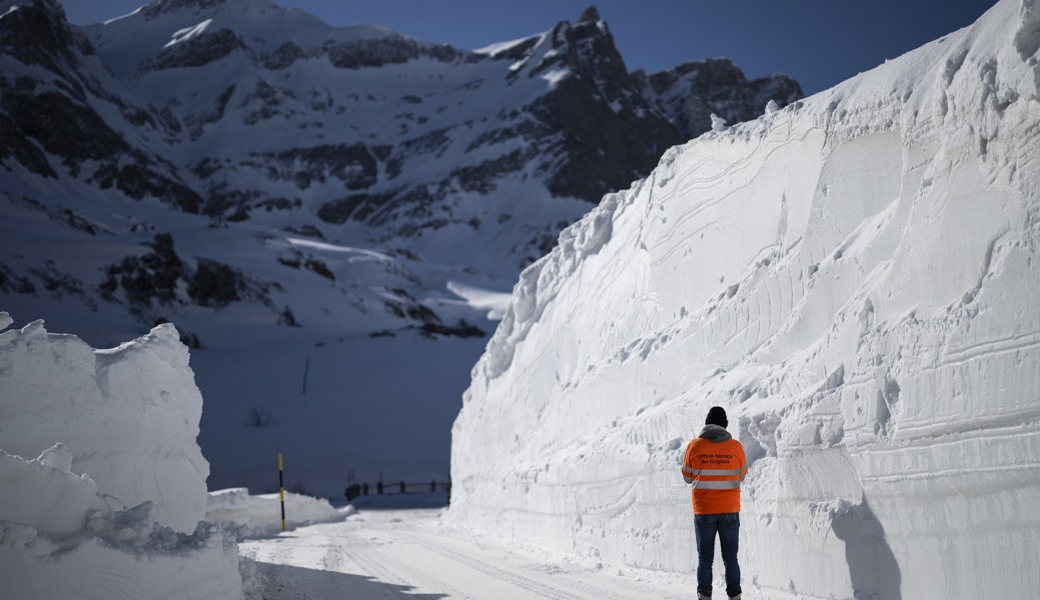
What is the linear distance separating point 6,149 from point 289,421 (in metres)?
94.9

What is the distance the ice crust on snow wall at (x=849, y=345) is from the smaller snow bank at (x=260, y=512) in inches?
A: 280

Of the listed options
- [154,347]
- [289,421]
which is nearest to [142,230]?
[289,421]

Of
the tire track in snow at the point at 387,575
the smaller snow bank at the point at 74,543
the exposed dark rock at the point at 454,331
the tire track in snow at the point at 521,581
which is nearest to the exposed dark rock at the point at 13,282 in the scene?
the exposed dark rock at the point at 454,331

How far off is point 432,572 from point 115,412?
378 cm

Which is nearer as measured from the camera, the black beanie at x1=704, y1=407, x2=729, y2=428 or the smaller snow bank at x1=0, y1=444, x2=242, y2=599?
the smaller snow bank at x1=0, y1=444, x2=242, y2=599

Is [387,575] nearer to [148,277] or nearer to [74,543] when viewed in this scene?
[74,543]

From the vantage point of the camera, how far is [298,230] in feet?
424

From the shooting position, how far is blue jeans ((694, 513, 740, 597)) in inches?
235

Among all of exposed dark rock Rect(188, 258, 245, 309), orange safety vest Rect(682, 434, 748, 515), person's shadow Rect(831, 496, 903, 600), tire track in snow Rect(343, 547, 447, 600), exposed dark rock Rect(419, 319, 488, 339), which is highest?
exposed dark rock Rect(188, 258, 245, 309)

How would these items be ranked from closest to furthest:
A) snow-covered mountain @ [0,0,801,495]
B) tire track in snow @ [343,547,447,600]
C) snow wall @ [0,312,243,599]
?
snow wall @ [0,312,243,599], tire track in snow @ [343,547,447,600], snow-covered mountain @ [0,0,801,495]

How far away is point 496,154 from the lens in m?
162

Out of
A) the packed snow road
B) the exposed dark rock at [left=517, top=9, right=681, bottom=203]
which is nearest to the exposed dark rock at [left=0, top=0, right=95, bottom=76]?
the exposed dark rock at [left=517, top=9, right=681, bottom=203]

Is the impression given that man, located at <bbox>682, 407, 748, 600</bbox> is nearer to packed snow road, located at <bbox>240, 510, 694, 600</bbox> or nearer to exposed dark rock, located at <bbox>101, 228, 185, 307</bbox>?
packed snow road, located at <bbox>240, 510, 694, 600</bbox>

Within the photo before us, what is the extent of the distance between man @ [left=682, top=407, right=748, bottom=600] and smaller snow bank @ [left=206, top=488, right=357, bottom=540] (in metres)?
10.4
